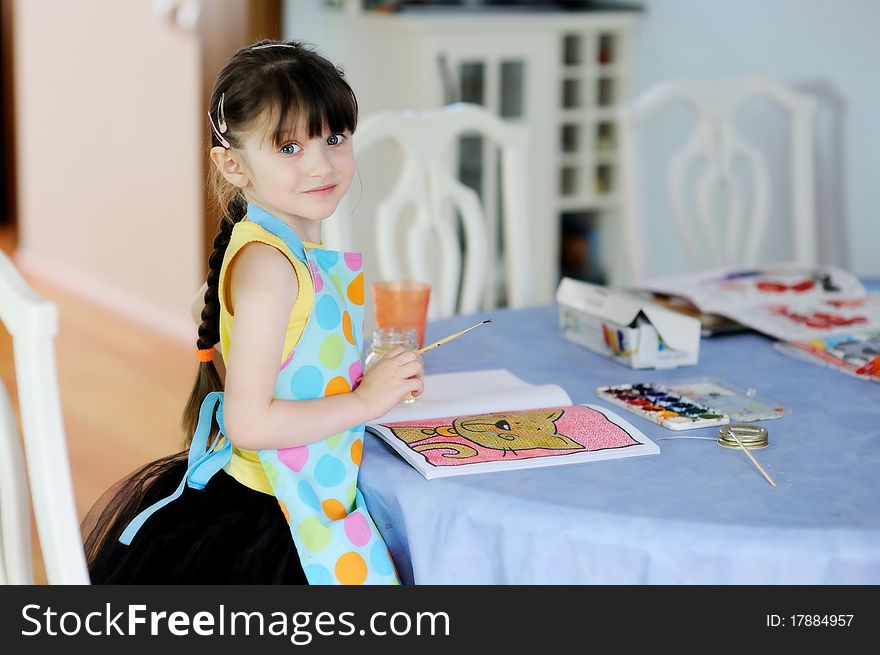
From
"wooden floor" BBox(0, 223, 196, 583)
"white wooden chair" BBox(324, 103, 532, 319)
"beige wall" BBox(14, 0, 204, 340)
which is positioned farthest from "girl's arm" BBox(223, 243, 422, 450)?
"beige wall" BBox(14, 0, 204, 340)

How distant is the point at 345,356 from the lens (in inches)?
49.1

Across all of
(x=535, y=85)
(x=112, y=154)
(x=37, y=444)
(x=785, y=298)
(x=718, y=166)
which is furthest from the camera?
(x=112, y=154)

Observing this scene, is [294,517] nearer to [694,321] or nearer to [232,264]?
[232,264]

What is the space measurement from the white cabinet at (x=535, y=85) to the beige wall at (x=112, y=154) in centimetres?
62

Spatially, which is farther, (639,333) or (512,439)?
(639,333)

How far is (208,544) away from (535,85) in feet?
7.68

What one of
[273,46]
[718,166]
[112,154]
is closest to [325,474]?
[273,46]

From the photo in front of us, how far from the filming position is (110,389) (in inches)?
134

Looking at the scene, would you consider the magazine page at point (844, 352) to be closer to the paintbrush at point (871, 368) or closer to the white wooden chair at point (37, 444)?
the paintbrush at point (871, 368)

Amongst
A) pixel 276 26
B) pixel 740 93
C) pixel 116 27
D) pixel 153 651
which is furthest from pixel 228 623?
pixel 116 27

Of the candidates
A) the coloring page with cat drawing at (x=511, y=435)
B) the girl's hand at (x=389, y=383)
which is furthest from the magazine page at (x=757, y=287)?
the girl's hand at (x=389, y=383)

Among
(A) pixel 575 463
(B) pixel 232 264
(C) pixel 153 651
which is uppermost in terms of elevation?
→ (B) pixel 232 264

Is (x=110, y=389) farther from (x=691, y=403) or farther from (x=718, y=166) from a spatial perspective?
(x=691, y=403)

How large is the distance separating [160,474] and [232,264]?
0.29m
